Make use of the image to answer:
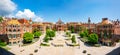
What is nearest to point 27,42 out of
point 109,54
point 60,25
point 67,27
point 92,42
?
point 92,42

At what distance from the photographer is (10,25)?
2211 inches

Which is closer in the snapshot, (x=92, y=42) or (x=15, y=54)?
(x=15, y=54)

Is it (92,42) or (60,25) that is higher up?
(60,25)

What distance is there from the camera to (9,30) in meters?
56.2

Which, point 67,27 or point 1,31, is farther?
point 67,27

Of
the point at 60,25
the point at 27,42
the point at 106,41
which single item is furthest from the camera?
the point at 60,25

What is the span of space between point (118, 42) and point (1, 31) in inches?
2393

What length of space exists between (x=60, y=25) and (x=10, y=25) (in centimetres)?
6964

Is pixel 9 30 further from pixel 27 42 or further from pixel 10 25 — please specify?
pixel 27 42

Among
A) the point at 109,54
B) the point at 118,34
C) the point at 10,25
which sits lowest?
the point at 109,54

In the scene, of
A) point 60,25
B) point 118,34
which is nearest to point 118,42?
point 118,34

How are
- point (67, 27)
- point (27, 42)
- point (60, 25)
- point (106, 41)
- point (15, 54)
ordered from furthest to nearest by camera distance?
point (67, 27), point (60, 25), point (27, 42), point (106, 41), point (15, 54)

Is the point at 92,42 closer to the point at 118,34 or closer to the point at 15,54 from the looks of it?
the point at 118,34

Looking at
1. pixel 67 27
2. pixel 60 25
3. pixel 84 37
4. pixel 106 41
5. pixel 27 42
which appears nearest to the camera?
pixel 106 41
